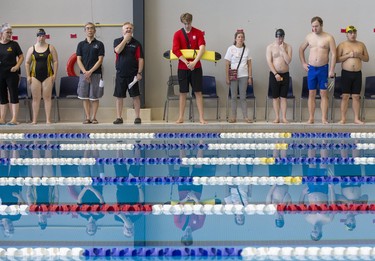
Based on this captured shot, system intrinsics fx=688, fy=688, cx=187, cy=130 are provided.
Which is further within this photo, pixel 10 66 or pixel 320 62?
pixel 10 66

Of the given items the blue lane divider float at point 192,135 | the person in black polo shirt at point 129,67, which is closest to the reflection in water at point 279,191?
the blue lane divider float at point 192,135

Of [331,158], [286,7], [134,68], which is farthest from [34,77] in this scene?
[331,158]

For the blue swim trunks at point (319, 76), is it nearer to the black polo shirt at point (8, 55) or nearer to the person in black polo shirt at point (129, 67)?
the person in black polo shirt at point (129, 67)

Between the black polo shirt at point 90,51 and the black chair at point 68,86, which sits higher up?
the black polo shirt at point 90,51

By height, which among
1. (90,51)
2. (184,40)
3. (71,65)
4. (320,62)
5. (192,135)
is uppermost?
(184,40)

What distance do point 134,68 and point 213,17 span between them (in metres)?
2.28

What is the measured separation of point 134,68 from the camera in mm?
10305

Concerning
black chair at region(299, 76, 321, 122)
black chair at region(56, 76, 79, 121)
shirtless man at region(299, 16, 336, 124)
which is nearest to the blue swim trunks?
shirtless man at region(299, 16, 336, 124)

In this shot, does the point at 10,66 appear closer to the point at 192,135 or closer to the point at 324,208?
the point at 192,135

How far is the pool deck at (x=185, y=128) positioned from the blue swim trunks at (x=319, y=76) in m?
0.58

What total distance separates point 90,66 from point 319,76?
3.45m

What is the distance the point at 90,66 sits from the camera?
33.9 feet

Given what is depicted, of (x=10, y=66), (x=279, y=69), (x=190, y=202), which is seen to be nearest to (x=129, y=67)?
(x=10, y=66)

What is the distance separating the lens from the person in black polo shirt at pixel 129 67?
10188 mm
